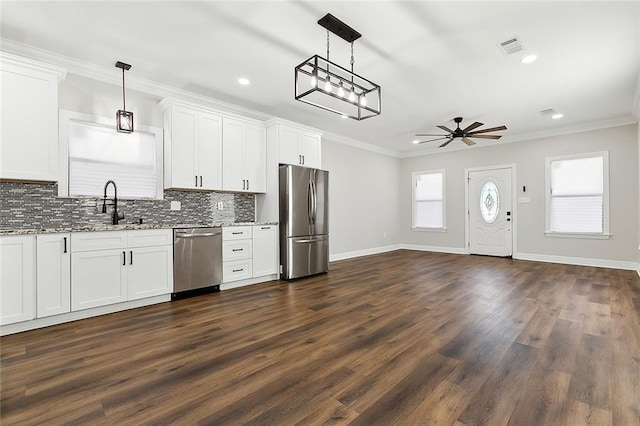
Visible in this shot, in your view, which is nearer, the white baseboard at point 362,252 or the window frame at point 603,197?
the window frame at point 603,197

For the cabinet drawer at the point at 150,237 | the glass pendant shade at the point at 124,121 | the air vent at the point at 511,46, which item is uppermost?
the air vent at the point at 511,46

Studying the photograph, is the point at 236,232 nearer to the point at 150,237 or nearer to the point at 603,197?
the point at 150,237

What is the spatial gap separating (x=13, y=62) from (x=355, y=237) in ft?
19.9

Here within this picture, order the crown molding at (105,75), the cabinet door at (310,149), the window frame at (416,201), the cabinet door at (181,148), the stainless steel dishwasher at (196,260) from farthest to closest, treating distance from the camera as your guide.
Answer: the window frame at (416,201)
the cabinet door at (310,149)
the cabinet door at (181,148)
the stainless steel dishwasher at (196,260)
the crown molding at (105,75)

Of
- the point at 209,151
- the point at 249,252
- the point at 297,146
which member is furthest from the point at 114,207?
the point at 297,146

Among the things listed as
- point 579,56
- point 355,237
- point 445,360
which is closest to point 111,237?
point 445,360

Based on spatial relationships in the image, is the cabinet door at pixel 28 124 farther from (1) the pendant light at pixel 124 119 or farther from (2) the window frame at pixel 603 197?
(2) the window frame at pixel 603 197

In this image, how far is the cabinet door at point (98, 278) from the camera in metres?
2.96

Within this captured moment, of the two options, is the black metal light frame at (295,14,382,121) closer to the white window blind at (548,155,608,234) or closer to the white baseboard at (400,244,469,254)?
the white window blind at (548,155,608,234)

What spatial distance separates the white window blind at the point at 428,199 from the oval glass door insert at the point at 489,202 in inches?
38.9

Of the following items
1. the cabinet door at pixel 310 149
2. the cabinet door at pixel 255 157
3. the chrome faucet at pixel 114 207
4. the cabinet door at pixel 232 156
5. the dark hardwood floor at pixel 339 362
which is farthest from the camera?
the cabinet door at pixel 310 149

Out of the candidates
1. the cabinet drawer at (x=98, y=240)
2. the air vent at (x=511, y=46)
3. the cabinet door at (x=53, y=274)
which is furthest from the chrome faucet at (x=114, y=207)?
the air vent at (x=511, y=46)

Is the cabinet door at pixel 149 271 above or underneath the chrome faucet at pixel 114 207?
underneath

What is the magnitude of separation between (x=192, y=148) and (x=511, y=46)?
3.95 meters
